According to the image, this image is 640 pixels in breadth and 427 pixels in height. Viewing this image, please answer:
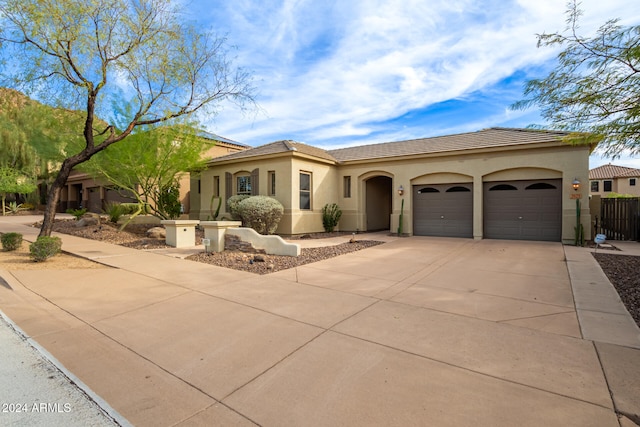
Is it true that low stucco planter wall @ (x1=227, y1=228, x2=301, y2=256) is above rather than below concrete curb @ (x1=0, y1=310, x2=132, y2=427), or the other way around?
above

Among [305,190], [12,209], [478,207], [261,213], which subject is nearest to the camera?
[261,213]

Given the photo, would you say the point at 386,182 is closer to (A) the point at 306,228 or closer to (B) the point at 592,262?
(A) the point at 306,228

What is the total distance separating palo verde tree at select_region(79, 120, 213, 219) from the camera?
1279cm

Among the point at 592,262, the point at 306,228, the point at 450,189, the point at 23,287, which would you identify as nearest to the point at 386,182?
the point at 450,189

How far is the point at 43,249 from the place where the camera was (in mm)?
8141

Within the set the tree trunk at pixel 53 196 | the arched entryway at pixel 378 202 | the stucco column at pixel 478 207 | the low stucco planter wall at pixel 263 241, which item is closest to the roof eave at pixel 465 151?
the stucco column at pixel 478 207

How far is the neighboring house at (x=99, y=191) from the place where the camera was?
20.4 meters

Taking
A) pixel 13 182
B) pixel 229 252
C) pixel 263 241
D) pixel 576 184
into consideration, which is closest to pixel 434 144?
pixel 576 184

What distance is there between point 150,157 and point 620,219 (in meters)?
18.4

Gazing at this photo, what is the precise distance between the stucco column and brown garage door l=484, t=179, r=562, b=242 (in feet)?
0.98

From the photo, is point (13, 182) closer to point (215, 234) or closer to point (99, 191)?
point (99, 191)

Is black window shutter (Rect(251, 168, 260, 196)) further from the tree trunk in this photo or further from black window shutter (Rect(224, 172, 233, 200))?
the tree trunk

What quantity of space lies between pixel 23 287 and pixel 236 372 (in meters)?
5.59

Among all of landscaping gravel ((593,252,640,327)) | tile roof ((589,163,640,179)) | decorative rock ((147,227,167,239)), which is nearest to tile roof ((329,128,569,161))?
landscaping gravel ((593,252,640,327))
